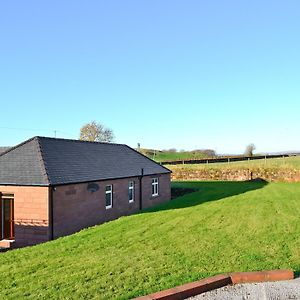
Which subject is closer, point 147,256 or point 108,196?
point 147,256

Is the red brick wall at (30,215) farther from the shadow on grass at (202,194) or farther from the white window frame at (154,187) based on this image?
the white window frame at (154,187)

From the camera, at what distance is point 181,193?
32969mm

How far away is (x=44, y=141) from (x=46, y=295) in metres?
14.0

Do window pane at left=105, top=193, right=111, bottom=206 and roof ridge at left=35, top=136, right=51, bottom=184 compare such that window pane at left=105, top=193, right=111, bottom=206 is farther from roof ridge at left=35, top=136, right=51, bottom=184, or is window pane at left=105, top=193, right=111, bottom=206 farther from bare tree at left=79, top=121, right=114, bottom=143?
bare tree at left=79, top=121, right=114, bottom=143

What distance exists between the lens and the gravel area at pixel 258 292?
6.69 m

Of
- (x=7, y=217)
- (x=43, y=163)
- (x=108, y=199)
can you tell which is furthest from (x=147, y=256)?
(x=108, y=199)

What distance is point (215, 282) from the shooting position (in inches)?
285

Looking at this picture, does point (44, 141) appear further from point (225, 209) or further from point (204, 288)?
point (204, 288)

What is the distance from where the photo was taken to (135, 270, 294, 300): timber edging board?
6.65 m

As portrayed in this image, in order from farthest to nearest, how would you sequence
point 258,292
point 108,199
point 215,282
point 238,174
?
1. point 238,174
2. point 108,199
3. point 215,282
4. point 258,292

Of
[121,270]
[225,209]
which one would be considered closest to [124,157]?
[225,209]

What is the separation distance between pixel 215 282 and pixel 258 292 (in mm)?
836

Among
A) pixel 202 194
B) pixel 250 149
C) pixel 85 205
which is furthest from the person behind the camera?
pixel 250 149

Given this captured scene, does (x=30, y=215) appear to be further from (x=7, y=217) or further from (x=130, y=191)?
(x=130, y=191)
